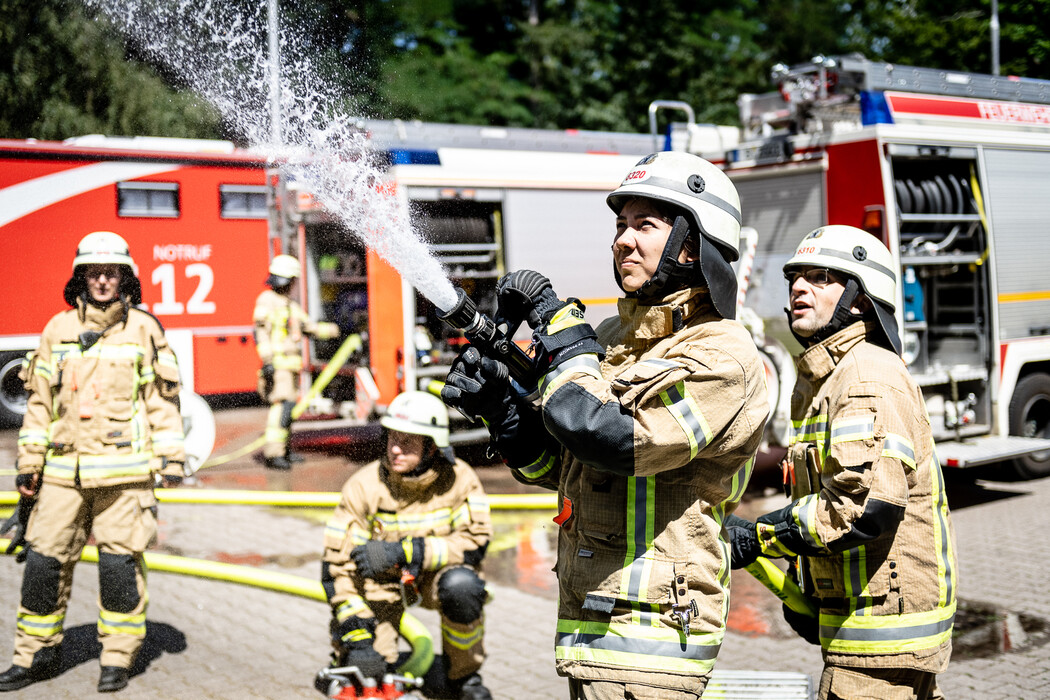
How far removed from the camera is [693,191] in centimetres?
244

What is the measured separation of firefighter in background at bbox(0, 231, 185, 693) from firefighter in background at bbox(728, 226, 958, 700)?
2.95 meters

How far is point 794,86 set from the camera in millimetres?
8484

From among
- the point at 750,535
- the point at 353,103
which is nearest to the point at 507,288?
the point at 750,535

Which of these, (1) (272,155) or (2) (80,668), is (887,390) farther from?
(2) (80,668)

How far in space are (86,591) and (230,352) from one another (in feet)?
25.1

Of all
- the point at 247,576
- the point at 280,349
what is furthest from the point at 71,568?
the point at 280,349

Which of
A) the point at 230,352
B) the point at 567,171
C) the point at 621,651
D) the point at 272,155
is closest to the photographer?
the point at 621,651

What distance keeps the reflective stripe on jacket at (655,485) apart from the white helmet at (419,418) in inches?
81.0

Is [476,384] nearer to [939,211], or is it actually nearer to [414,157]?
[939,211]

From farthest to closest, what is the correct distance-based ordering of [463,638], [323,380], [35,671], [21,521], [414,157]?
1. [323,380]
2. [414,157]
3. [21,521]
4. [35,671]
5. [463,638]

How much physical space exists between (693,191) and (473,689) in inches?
109

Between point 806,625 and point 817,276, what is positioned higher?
point 817,276

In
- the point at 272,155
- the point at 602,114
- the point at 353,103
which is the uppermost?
the point at 602,114

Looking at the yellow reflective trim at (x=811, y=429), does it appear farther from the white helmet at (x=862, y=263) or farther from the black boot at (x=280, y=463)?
the black boot at (x=280, y=463)
